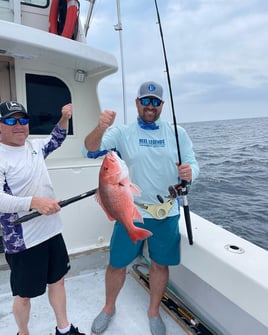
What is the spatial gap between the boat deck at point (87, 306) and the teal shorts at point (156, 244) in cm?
53

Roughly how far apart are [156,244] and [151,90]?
1180 mm

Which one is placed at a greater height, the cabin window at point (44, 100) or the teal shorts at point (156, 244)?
the cabin window at point (44, 100)

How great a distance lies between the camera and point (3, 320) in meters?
2.44

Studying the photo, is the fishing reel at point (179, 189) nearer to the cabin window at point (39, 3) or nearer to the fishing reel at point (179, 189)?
the fishing reel at point (179, 189)

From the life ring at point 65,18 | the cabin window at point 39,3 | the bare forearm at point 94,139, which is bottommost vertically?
the bare forearm at point 94,139

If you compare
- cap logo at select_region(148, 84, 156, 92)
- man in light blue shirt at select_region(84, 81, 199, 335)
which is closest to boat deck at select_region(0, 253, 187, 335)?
man in light blue shirt at select_region(84, 81, 199, 335)

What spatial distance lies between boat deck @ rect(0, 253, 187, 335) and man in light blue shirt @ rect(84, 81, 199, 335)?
14 cm

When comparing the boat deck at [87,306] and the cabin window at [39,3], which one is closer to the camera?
the boat deck at [87,306]

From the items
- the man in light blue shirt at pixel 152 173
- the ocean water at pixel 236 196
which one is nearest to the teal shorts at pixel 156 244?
the man in light blue shirt at pixel 152 173

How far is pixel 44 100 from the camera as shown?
3996mm

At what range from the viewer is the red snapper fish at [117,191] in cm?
149

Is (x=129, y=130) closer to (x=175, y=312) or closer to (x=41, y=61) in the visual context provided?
(x=175, y=312)

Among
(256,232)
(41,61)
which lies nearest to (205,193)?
(256,232)

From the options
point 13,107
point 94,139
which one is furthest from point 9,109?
point 94,139
